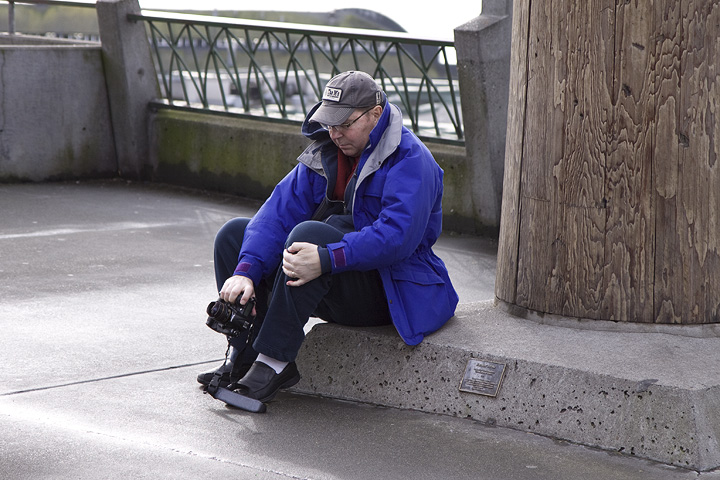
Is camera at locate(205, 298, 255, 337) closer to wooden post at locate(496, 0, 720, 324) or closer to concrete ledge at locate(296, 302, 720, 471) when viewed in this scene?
concrete ledge at locate(296, 302, 720, 471)

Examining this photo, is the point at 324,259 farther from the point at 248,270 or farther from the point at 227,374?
the point at 227,374

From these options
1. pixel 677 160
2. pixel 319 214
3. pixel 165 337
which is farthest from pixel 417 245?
pixel 165 337

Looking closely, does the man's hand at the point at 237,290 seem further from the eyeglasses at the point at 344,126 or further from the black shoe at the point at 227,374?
the eyeglasses at the point at 344,126

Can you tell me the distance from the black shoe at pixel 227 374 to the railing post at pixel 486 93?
12.0 feet

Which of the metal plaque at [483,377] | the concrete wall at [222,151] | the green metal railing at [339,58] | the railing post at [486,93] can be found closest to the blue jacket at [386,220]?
the metal plaque at [483,377]

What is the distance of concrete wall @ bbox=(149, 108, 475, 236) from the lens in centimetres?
892

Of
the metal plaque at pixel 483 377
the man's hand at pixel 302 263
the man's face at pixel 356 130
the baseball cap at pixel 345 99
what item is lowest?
the metal plaque at pixel 483 377

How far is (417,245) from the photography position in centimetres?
393

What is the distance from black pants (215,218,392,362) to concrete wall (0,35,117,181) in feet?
19.5

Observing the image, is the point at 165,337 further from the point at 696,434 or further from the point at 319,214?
the point at 696,434

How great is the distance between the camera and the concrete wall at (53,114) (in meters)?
9.48

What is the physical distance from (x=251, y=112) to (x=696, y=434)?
256 inches

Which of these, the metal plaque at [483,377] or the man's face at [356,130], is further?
the man's face at [356,130]

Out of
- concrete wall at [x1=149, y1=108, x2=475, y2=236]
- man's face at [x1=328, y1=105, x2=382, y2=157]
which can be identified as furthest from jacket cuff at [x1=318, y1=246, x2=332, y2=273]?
concrete wall at [x1=149, y1=108, x2=475, y2=236]
